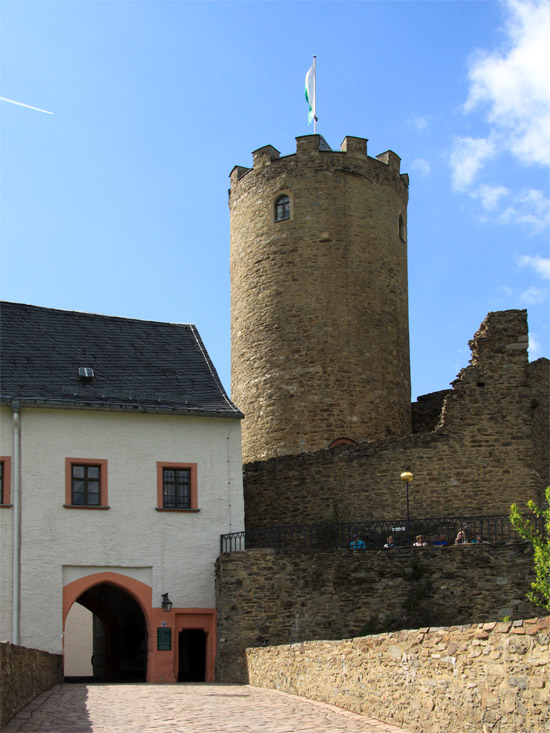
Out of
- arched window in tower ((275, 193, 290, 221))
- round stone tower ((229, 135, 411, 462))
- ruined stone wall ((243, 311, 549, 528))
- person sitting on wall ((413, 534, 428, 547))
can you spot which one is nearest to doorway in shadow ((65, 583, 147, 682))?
ruined stone wall ((243, 311, 549, 528))

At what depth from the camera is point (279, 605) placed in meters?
21.1

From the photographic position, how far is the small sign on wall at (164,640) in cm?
2245

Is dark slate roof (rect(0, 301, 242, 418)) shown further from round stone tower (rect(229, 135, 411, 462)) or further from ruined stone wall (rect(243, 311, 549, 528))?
round stone tower (rect(229, 135, 411, 462))

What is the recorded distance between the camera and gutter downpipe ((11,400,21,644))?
21.5 metres

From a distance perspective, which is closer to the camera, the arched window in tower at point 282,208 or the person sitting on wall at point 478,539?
the person sitting on wall at point 478,539

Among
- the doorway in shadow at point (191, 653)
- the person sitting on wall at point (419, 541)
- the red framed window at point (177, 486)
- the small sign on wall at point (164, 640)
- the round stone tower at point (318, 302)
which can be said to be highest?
the round stone tower at point (318, 302)

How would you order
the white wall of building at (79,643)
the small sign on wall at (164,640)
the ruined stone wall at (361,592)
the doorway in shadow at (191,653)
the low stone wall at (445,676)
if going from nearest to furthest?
1. the low stone wall at (445,676)
2. the ruined stone wall at (361,592)
3. the small sign on wall at (164,640)
4. the doorway in shadow at (191,653)
5. the white wall of building at (79,643)

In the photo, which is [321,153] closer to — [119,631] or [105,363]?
[105,363]

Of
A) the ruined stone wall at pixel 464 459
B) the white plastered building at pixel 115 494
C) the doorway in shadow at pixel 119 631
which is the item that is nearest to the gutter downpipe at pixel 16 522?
the white plastered building at pixel 115 494

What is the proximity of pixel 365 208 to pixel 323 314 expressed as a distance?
3741 mm

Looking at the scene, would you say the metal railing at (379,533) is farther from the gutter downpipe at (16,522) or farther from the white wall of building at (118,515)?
the gutter downpipe at (16,522)

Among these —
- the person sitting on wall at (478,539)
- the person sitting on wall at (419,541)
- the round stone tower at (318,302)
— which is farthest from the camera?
the round stone tower at (318,302)

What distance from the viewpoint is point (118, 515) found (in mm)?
22969

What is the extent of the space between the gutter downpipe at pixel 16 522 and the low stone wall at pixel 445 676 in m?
8.37
